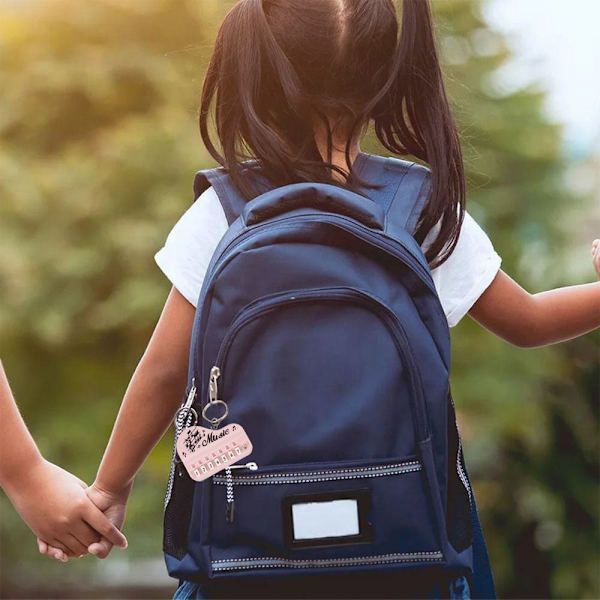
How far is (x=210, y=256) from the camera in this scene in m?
1.42

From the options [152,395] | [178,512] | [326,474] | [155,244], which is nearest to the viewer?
[326,474]

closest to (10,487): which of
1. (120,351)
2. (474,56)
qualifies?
(120,351)

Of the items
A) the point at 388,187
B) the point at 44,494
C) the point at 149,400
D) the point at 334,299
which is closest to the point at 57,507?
the point at 44,494

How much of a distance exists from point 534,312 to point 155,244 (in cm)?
406

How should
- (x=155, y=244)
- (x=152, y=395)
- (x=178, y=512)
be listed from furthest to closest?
(x=155, y=244), (x=152, y=395), (x=178, y=512)

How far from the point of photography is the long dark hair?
4.62 feet

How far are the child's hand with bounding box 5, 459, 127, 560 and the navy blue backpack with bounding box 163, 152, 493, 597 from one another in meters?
0.26

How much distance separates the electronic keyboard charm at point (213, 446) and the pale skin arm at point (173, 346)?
0.15m

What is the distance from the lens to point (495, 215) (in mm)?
5727

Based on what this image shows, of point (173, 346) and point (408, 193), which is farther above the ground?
point (408, 193)

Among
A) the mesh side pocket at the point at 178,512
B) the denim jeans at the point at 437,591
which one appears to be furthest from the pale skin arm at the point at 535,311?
the mesh side pocket at the point at 178,512

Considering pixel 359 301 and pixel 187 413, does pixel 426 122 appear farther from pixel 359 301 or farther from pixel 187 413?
pixel 187 413

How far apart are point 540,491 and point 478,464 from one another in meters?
0.48

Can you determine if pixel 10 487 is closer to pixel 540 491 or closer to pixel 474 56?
pixel 540 491
